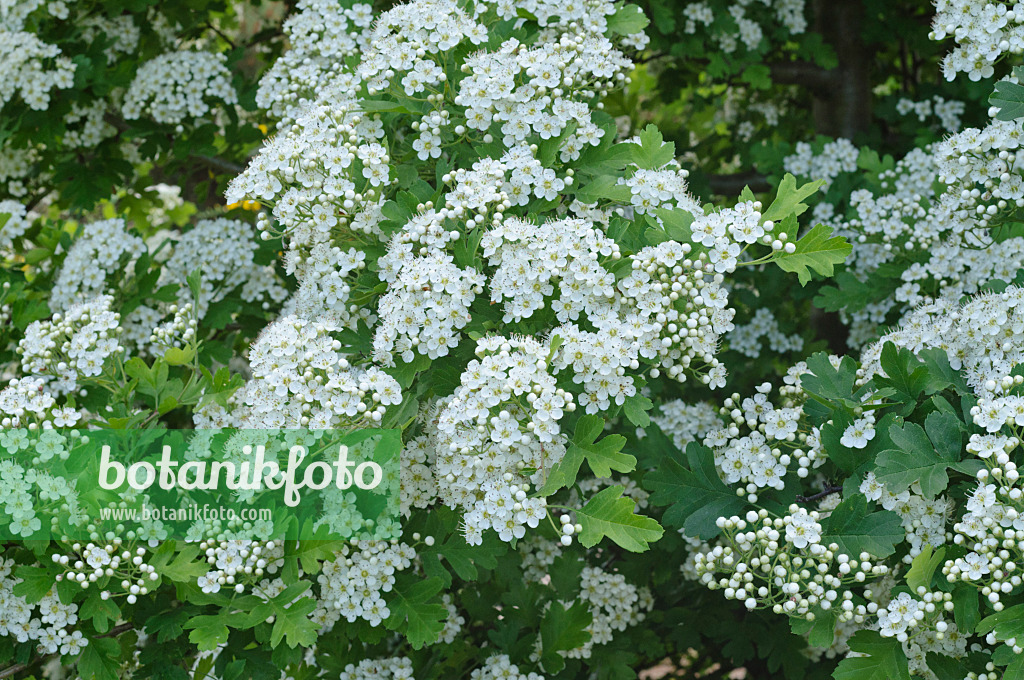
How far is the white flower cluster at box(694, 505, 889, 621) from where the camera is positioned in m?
2.78

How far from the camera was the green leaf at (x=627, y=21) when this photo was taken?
146 inches

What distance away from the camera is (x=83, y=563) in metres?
3.04

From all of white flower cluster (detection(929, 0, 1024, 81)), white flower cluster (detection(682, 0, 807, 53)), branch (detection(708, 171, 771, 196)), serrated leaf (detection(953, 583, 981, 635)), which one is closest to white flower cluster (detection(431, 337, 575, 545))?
serrated leaf (detection(953, 583, 981, 635))

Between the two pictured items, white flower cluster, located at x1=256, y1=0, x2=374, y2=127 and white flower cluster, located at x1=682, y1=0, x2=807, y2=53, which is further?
white flower cluster, located at x1=682, y1=0, x2=807, y2=53

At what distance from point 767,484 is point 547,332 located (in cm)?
95

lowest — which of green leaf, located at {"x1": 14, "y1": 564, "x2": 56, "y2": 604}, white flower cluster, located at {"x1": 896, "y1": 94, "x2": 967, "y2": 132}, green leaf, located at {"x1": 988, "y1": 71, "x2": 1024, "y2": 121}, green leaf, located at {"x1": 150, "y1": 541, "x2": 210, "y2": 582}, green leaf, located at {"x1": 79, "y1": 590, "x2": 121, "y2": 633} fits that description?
green leaf, located at {"x1": 79, "y1": 590, "x2": 121, "y2": 633}

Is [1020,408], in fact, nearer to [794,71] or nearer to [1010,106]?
[1010,106]

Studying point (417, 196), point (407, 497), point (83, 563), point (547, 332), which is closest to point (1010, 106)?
point (547, 332)

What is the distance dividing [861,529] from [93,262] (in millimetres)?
3705

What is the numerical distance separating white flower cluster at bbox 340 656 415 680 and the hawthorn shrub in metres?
0.02

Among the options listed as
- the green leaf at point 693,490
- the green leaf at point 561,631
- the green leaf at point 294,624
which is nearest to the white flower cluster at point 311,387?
the green leaf at point 294,624

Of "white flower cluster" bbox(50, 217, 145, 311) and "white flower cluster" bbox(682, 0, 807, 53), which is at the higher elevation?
"white flower cluster" bbox(682, 0, 807, 53)

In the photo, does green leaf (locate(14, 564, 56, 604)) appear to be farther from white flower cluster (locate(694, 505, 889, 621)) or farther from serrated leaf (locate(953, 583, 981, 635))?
serrated leaf (locate(953, 583, 981, 635))

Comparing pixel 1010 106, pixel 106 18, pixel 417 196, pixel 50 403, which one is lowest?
pixel 50 403
